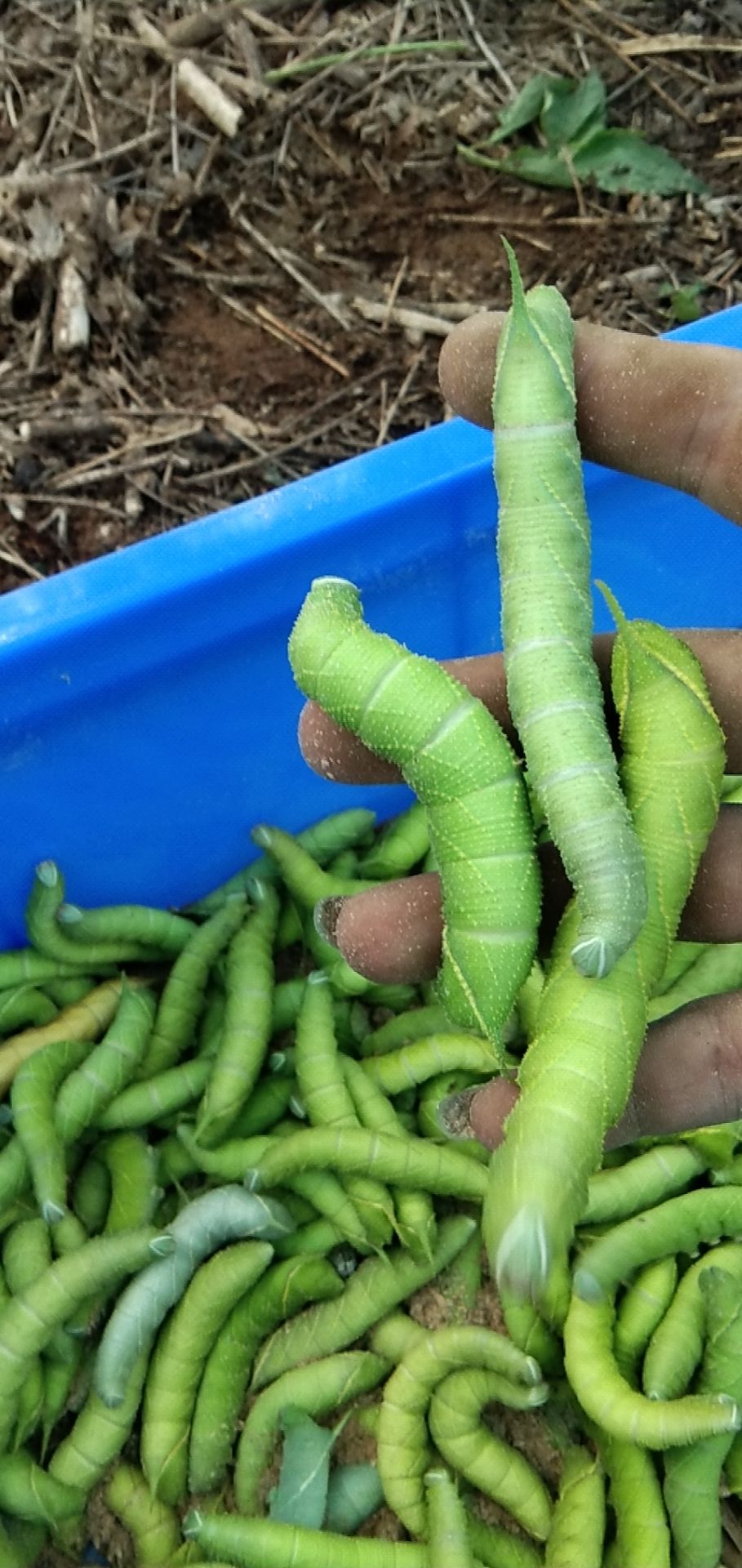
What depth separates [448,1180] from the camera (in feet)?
6.08

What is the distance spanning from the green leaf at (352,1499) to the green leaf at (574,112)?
2.55m

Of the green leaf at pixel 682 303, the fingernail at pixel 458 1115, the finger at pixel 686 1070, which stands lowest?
the finger at pixel 686 1070

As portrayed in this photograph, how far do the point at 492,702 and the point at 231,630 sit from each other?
19.9 inches

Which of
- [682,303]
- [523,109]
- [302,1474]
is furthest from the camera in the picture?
[523,109]

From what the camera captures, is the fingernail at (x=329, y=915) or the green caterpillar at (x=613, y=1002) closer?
the green caterpillar at (x=613, y=1002)

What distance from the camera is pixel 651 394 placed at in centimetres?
140

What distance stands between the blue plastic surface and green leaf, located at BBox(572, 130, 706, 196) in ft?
3.13

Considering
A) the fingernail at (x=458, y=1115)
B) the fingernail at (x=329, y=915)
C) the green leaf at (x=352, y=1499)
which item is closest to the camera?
the fingernail at (x=458, y=1115)

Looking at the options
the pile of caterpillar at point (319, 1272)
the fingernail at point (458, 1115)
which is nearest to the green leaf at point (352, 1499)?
the pile of caterpillar at point (319, 1272)

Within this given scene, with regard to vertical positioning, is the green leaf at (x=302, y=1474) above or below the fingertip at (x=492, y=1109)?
below

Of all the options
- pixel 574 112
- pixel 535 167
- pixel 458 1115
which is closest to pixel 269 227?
pixel 535 167

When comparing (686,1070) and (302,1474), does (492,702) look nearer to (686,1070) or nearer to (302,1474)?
(686,1070)

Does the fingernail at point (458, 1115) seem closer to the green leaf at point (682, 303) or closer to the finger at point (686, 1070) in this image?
the finger at point (686, 1070)

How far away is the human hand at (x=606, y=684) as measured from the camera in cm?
140
